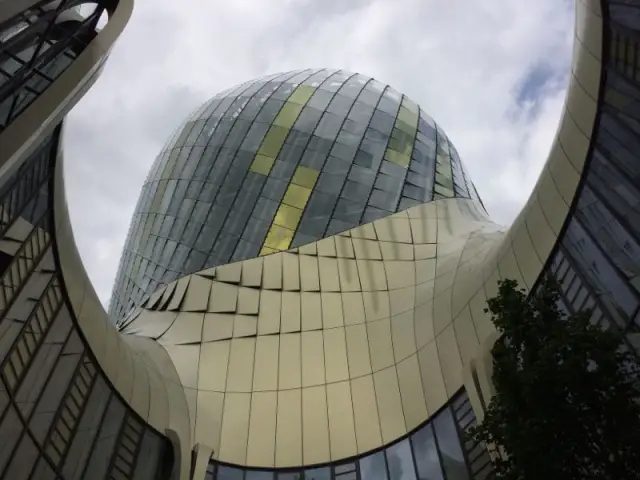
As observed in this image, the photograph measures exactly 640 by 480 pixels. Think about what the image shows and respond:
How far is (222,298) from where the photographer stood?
57.4 ft

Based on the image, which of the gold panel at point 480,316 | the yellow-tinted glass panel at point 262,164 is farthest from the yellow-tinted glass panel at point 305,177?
the gold panel at point 480,316

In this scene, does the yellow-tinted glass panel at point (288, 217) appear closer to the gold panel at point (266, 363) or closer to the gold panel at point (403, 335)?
the gold panel at point (266, 363)

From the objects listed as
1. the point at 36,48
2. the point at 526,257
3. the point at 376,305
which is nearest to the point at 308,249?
the point at 376,305

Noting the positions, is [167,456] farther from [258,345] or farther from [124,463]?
[258,345]

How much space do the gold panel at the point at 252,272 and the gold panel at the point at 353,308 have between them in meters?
2.56

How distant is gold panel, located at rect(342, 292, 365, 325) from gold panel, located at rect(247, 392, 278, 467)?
113 inches

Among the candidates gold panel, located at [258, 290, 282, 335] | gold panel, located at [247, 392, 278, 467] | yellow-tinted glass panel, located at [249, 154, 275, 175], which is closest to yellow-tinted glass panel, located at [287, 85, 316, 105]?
yellow-tinted glass panel, located at [249, 154, 275, 175]

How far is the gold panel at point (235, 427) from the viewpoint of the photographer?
13984 millimetres

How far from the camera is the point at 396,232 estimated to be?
18.9 metres

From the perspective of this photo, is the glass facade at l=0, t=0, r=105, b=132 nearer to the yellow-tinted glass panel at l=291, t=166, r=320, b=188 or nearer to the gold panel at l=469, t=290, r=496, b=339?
the gold panel at l=469, t=290, r=496, b=339

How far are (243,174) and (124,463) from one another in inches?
464

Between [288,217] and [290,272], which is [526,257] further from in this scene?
[288,217]

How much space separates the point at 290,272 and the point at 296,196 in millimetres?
3569

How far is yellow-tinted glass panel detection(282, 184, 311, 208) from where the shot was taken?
66.5ft
